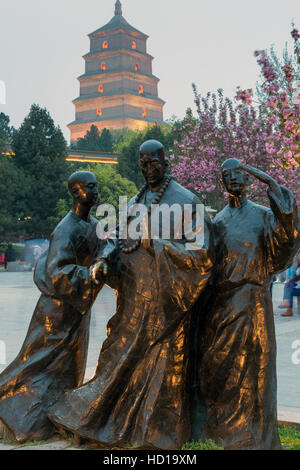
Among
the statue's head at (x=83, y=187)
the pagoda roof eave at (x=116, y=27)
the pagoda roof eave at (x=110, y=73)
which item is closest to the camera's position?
the statue's head at (x=83, y=187)

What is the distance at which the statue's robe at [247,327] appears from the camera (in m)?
4.33

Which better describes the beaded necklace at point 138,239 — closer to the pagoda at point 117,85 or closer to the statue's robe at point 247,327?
the statue's robe at point 247,327

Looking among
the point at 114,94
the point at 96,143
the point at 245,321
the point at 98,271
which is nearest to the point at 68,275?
the point at 98,271

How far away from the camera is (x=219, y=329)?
4.49 metres

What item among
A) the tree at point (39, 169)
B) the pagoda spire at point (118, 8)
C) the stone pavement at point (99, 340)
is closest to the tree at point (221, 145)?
the stone pavement at point (99, 340)

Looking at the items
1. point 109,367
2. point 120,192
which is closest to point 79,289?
point 109,367

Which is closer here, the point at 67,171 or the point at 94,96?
the point at 67,171

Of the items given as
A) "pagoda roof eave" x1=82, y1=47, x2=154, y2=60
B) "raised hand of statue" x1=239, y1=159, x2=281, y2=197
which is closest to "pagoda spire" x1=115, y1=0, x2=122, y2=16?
"pagoda roof eave" x1=82, y1=47, x2=154, y2=60

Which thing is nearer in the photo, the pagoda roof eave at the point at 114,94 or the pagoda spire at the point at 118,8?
the pagoda roof eave at the point at 114,94

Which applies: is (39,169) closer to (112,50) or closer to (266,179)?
(266,179)

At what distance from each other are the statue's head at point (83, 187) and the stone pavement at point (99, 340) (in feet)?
6.05

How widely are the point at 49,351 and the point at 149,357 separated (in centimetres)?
92

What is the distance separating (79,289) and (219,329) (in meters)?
1.05
